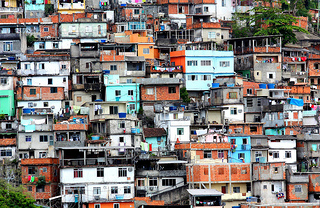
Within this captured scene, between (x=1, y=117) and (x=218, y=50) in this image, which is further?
(x=218, y=50)

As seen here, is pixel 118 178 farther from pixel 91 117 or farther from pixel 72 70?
pixel 72 70

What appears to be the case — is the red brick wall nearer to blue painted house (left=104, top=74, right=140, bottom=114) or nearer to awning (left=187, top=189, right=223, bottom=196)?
awning (left=187, top=189, right=223, bottom=196)

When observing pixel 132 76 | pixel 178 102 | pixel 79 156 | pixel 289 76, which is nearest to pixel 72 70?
pixel 132 76

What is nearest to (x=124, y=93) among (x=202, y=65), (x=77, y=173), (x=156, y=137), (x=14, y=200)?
(x=156, y=137)

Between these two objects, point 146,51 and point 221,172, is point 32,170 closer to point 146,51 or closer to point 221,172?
point 221,172

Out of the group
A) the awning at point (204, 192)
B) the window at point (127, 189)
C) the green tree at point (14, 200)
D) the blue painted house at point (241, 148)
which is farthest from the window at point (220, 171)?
the green tree at point (14, 200)

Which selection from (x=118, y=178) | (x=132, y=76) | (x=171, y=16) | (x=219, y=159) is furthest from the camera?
(x=171, y=16)
